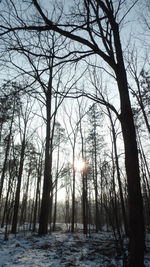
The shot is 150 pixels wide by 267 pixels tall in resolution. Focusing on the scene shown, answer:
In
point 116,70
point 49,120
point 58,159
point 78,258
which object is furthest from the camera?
point 58,159

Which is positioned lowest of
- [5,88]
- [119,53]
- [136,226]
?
[136,226]

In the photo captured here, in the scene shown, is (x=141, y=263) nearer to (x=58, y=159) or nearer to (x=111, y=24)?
(x=111, y=24)

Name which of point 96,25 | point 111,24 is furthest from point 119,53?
point 96,25

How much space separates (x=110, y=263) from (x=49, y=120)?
8436 mm

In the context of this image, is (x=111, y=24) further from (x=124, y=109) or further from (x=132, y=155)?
(x=132, y=155)

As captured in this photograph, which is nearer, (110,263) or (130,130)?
(130,130)

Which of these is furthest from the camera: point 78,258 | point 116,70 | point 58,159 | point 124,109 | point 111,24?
point 58,159

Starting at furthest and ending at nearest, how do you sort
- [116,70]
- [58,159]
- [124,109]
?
[58,159]
[116,70]
[124,109]

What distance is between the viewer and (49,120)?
1135 centimetres

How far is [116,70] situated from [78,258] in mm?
5316

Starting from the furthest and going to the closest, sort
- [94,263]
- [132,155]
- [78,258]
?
[78,258], [94,263], [132,155]

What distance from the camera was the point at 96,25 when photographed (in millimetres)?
4766

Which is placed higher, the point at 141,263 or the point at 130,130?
the point at 130,130

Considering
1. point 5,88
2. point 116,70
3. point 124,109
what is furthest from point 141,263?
point 5,88
